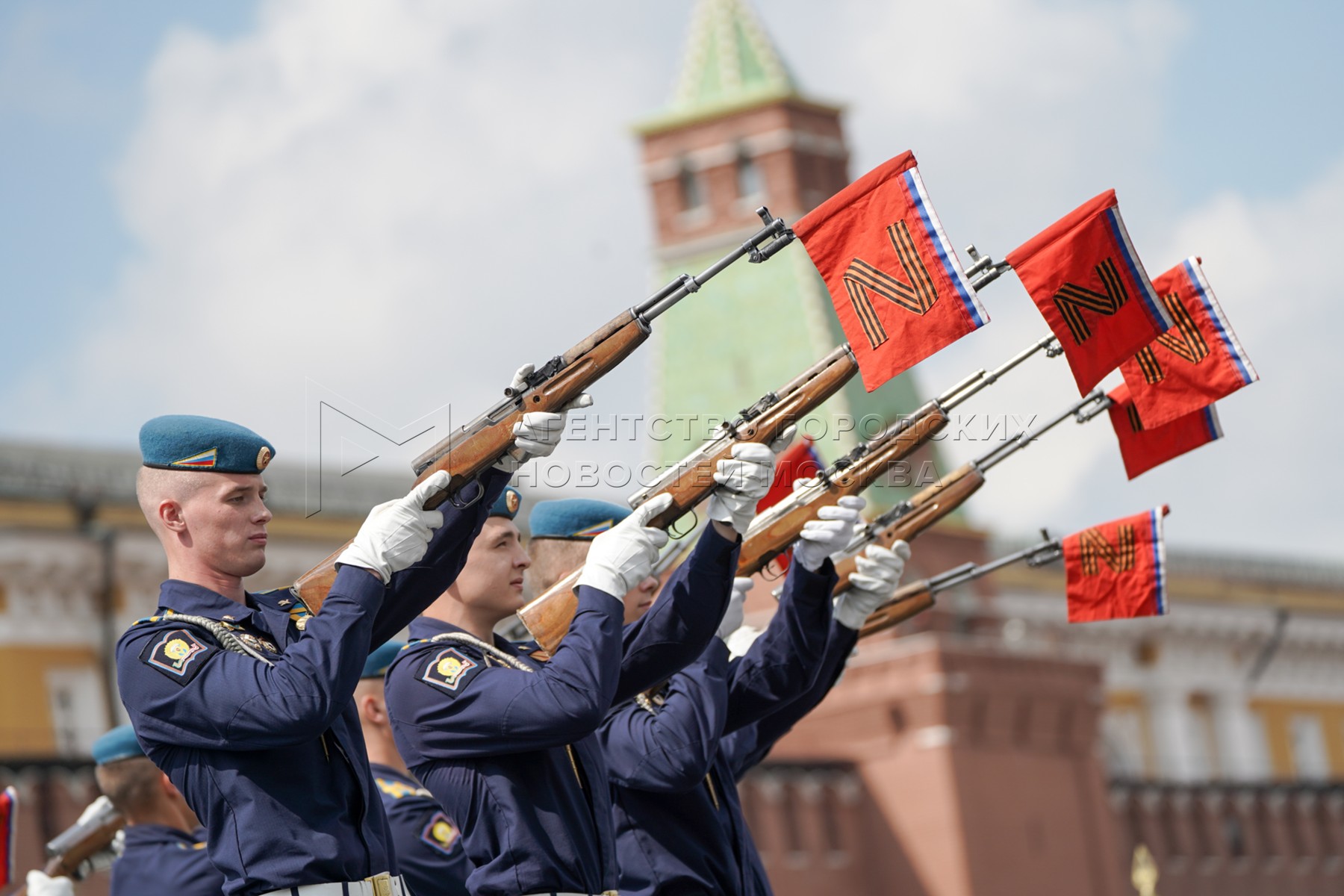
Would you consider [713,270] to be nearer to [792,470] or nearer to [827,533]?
[827,533]

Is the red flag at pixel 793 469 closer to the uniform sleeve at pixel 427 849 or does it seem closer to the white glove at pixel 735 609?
the white glove at pixel 735 609

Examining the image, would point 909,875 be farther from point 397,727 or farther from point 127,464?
point 397,727

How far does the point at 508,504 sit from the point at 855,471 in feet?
5.29

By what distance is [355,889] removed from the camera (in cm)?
479

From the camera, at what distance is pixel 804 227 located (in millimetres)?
6398

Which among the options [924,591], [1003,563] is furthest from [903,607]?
[1003,563]

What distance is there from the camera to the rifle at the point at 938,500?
25.7ft

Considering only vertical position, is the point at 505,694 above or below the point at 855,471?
below

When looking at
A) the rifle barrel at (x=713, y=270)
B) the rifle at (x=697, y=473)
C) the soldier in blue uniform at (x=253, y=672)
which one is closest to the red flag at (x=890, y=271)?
the rifle barrel at (x=713, y=270)

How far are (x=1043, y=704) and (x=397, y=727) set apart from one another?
67.5 ft

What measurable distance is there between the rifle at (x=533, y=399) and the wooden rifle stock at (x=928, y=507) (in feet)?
6.95

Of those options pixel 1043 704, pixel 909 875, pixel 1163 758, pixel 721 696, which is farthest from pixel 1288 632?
pixel 721 696

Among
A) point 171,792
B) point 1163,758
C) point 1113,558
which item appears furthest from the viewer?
point 1163,758

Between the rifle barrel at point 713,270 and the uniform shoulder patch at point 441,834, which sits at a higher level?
the rifle barrel at point 713,270
